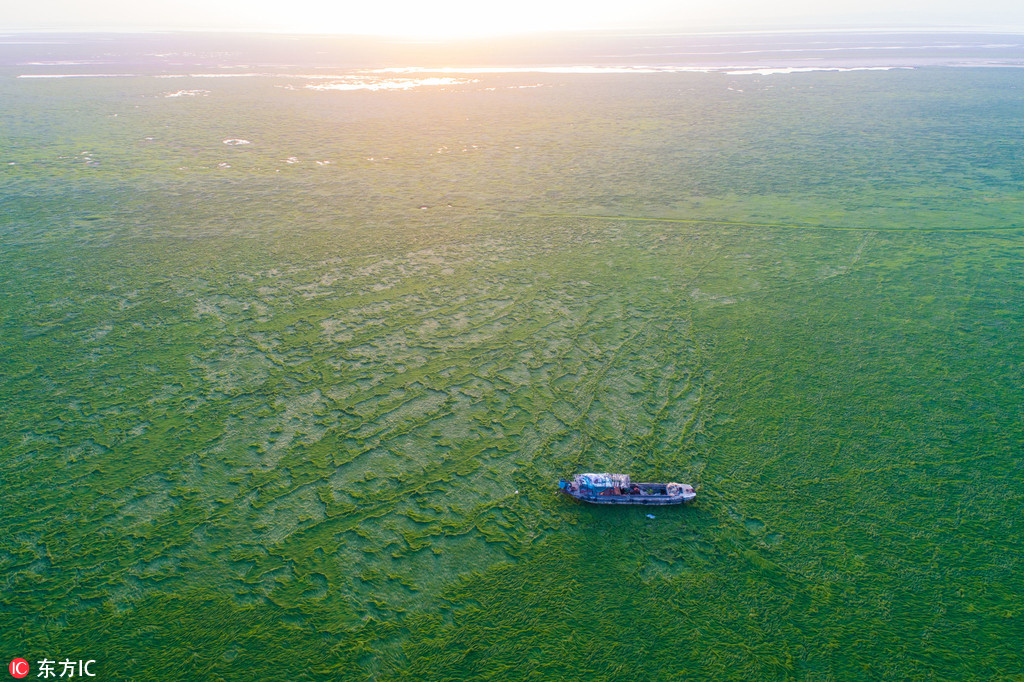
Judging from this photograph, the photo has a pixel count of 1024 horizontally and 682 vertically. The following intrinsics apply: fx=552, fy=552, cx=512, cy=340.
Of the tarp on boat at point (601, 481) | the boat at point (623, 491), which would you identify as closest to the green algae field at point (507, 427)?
the boat at point (623, 491)

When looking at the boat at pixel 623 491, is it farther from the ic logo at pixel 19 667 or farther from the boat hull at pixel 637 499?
the ic logo at pixel 19 667

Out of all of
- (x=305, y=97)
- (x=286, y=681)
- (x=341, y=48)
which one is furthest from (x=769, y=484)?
(x=341, y=48)

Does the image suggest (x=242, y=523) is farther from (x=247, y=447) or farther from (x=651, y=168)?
(x=651, y=168)

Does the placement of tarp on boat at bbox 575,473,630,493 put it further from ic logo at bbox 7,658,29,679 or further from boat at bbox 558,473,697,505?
ic logo at bbox 7,658,29,679

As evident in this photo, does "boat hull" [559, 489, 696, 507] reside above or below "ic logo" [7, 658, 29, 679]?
above
